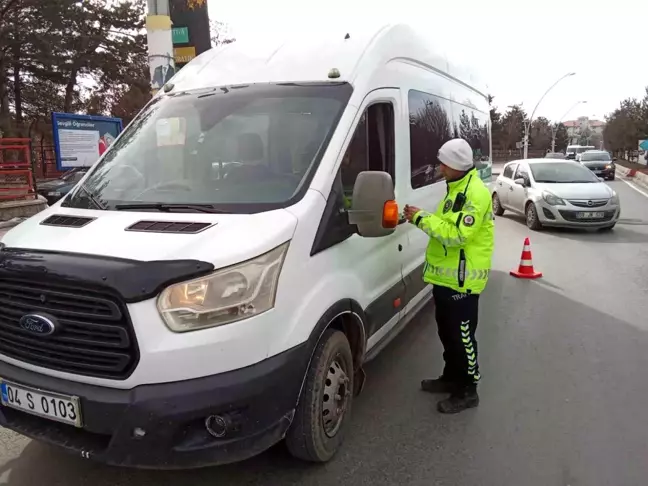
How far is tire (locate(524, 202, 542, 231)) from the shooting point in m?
12.1

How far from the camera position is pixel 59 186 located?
17375mm

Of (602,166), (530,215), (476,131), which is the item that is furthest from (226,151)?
(602,166)

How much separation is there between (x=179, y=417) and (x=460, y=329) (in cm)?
214

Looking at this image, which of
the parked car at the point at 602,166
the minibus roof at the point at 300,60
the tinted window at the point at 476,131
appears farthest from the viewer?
the parked car at the point at 602,166

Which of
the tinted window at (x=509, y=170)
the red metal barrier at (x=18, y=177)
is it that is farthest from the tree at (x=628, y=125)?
the red metal barrier at (x=18, y=177)

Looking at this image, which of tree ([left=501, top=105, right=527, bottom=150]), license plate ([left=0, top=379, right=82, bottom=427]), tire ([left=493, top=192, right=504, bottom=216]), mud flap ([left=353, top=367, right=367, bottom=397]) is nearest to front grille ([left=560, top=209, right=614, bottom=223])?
tire ([left=493, top=192, right=504, bottom=216])

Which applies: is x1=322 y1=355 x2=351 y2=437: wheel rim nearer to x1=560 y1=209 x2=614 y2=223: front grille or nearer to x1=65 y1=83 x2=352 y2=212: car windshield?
x1=65 y1=83 x2=352 y2=212: car windshield

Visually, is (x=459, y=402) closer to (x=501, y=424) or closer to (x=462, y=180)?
(x=501, y=424)

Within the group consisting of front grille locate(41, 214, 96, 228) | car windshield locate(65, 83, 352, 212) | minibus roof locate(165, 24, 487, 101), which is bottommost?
front grille locate(41, 214, 96, 228)

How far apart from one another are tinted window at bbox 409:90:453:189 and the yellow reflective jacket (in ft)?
2.98

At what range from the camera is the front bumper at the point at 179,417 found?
2566mm

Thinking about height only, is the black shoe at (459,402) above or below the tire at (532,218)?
below

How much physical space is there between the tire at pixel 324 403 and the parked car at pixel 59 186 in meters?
15.2

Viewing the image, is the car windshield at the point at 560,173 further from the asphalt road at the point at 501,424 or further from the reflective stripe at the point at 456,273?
the reflective stripe at the point at 456,273
